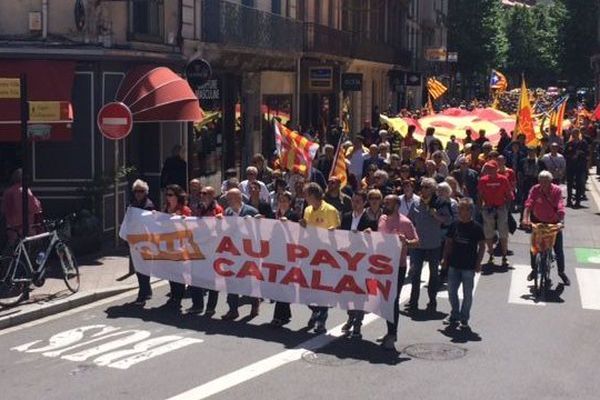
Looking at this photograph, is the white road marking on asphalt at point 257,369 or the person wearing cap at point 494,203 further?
the person wearing cap at point 494,203

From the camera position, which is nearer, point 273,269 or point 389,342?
point 389,342

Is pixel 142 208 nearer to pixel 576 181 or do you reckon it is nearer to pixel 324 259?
pixel 324 259

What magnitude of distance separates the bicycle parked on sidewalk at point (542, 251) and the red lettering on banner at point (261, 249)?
3.97m

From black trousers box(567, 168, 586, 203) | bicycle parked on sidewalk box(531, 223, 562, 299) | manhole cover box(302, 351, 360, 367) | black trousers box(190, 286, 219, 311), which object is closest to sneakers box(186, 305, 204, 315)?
black trousers box(190, 286, 219, 311)

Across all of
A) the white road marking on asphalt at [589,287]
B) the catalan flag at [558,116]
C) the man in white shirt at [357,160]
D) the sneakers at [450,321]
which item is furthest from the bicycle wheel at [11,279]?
the catalan flag at [558,116]

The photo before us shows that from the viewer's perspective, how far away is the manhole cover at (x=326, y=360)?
990cm

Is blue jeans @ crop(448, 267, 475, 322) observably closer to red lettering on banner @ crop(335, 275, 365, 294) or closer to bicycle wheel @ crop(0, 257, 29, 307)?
red lettering on banner @ crop(335, 275, 365, 294)

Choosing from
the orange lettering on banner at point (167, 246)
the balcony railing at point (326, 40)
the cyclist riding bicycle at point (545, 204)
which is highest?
the balcony railing at point (326, 40)

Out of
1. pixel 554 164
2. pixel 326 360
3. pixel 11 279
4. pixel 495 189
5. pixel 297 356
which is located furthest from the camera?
pixel 554 164

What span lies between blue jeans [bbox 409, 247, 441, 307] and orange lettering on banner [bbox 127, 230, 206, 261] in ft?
8.71

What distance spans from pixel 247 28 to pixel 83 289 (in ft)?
42.5

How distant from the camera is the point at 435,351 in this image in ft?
34.3

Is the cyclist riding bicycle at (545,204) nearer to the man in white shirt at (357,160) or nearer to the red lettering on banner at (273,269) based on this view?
the red lettering on banner at (273,269)

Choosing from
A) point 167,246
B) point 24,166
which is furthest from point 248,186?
point 24,166
